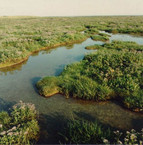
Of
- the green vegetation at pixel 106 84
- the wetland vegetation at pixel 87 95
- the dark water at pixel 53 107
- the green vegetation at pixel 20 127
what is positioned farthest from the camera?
the green vegetation at pixel 106 84

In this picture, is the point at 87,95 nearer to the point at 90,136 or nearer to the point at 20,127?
the point at 90,136

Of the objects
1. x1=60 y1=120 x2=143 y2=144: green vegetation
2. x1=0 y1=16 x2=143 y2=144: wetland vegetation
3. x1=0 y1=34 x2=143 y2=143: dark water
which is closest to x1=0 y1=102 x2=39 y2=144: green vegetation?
x1=0 y1=16 x2=143 y2=144: wetland vegetation

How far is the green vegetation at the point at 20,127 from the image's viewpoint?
204 inches

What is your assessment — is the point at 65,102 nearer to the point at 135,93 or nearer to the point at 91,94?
the point at 91,94

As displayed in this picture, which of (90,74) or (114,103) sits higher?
(90,74)

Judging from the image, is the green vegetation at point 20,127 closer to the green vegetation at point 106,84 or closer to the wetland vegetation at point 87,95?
the wetland vegetation at point 87,95

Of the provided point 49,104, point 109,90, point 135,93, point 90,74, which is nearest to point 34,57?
point 90,74

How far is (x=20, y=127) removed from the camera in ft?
19.3

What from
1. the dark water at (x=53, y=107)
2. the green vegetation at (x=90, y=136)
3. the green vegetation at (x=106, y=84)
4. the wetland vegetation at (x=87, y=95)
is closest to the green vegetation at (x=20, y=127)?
the wetland vegetation at (x=87, y=95)

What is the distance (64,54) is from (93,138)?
532 inches

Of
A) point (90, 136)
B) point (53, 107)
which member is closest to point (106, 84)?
point (53, 107)

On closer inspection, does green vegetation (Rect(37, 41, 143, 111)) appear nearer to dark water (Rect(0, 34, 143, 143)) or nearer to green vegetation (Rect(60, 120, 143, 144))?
dark water (Rect(0, 34, 143, 143))

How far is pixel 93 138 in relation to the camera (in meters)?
5.36

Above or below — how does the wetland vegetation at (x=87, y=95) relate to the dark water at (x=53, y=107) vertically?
above
